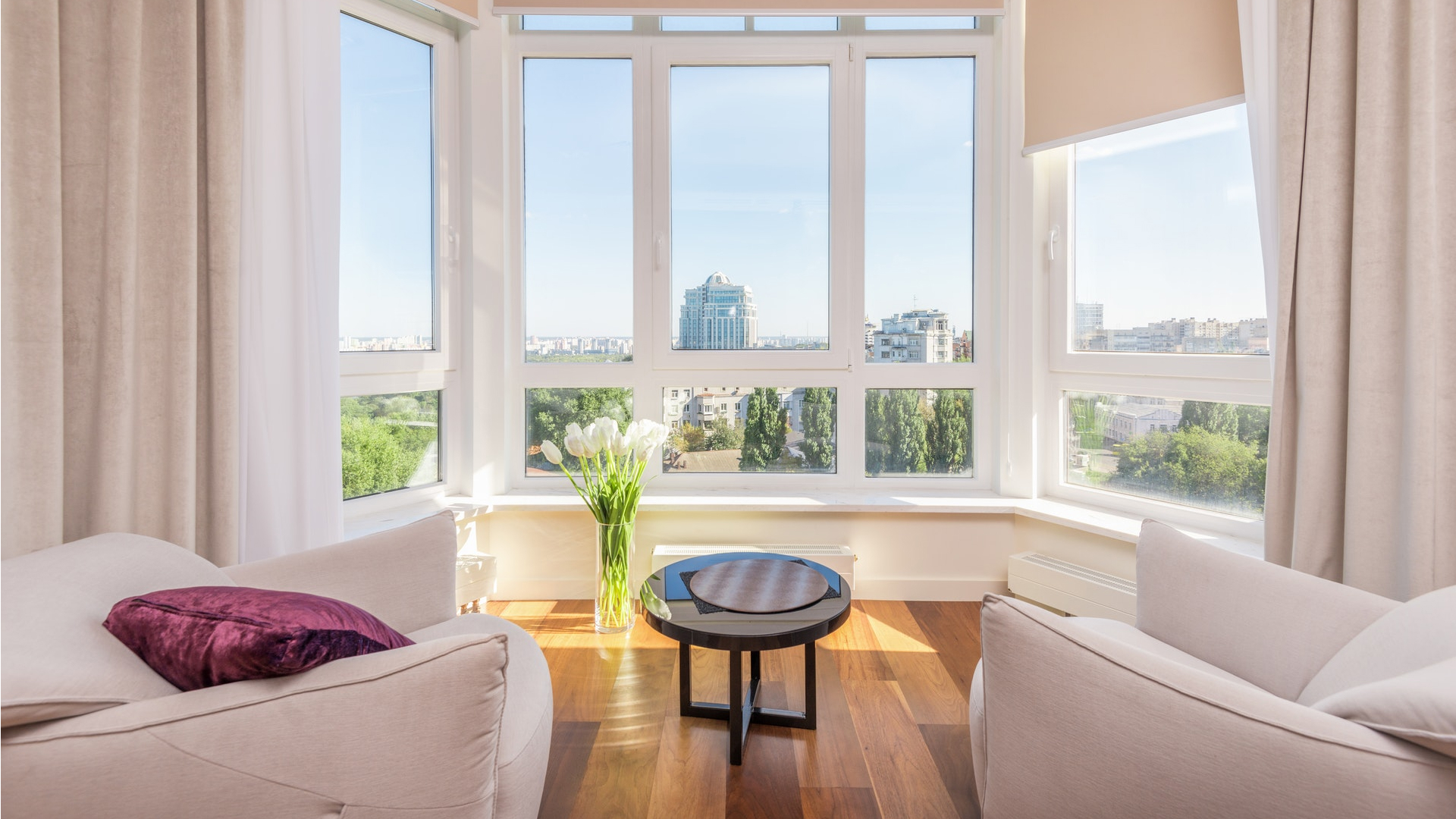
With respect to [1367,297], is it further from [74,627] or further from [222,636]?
[74,627]

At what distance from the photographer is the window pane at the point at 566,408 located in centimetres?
325

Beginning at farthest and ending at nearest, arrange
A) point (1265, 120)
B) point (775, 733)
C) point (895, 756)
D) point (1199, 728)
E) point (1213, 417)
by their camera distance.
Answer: point (1213, 417) < point (1265, 120) < point (775, 733) < point (895, 756) < point (1199, 728)

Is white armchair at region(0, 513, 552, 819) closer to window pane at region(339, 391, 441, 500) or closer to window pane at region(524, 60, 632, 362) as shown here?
window pane at region(339, 391, 441, 500)

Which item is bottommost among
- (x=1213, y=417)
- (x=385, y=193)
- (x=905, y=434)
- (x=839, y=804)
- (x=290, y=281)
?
(x=839, y=804)

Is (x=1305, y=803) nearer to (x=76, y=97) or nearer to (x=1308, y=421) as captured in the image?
(x=1308, y=421)

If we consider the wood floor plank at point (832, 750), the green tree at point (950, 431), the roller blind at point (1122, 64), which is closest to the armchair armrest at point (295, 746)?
the wood floor plank at point (832, 750)

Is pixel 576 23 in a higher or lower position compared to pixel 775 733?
higher

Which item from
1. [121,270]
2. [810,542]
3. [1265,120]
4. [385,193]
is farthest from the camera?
[810,542]

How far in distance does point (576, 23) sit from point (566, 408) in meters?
1.72

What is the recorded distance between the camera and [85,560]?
1.26m

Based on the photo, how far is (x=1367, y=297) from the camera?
186cm

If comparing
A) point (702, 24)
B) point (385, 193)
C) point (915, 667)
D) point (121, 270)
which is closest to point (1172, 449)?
point (915, 667)

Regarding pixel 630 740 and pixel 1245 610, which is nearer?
pixel 1245 610

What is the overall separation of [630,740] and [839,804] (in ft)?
2.01
